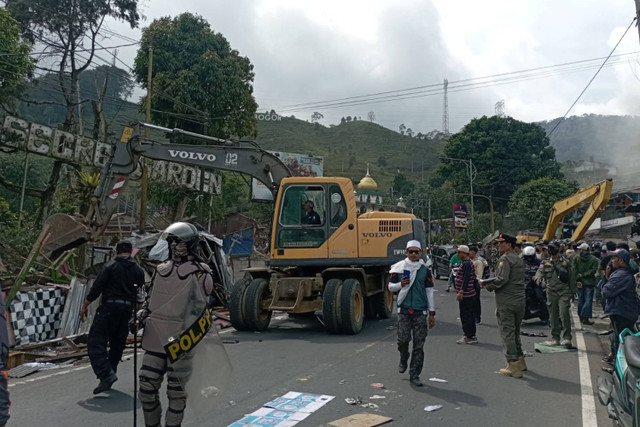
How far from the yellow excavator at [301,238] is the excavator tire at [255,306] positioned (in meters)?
0.02

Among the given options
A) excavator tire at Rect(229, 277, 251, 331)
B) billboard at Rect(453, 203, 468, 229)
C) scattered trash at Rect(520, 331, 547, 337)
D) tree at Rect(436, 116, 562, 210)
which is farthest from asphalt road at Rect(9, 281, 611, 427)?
tree at Rect(436, 116, 562, 210)

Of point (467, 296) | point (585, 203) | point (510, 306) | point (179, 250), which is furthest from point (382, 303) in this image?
point (585, 203)

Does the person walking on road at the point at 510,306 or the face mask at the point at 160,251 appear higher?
the face mask at the point at 160,251

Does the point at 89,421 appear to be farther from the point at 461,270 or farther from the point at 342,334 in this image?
the point at 461,270

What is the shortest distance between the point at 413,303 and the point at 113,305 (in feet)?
12.2

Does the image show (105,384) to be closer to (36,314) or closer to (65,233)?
(36,314)

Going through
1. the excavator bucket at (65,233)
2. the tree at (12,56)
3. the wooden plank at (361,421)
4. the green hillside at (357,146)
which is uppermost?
the green hillside at (357,146)

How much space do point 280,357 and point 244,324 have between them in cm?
252

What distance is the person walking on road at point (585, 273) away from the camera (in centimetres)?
1211

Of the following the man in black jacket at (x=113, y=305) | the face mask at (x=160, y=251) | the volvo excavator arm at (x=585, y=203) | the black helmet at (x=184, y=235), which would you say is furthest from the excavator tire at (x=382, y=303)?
the black helmet at (x=184, y=235)

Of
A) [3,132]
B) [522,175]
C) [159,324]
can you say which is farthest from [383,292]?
[522,175]

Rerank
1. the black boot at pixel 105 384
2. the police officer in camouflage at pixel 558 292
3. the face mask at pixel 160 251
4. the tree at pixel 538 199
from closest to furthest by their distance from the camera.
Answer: the black boot at pixel 105 384
the police officer in camouflage at pixel 558 292
the face mask at pixel 160 251
the tree at pixel 538 199

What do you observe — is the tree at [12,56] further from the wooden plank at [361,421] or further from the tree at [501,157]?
the tree at [501,157]

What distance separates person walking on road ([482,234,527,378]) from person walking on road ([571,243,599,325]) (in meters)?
5.01
